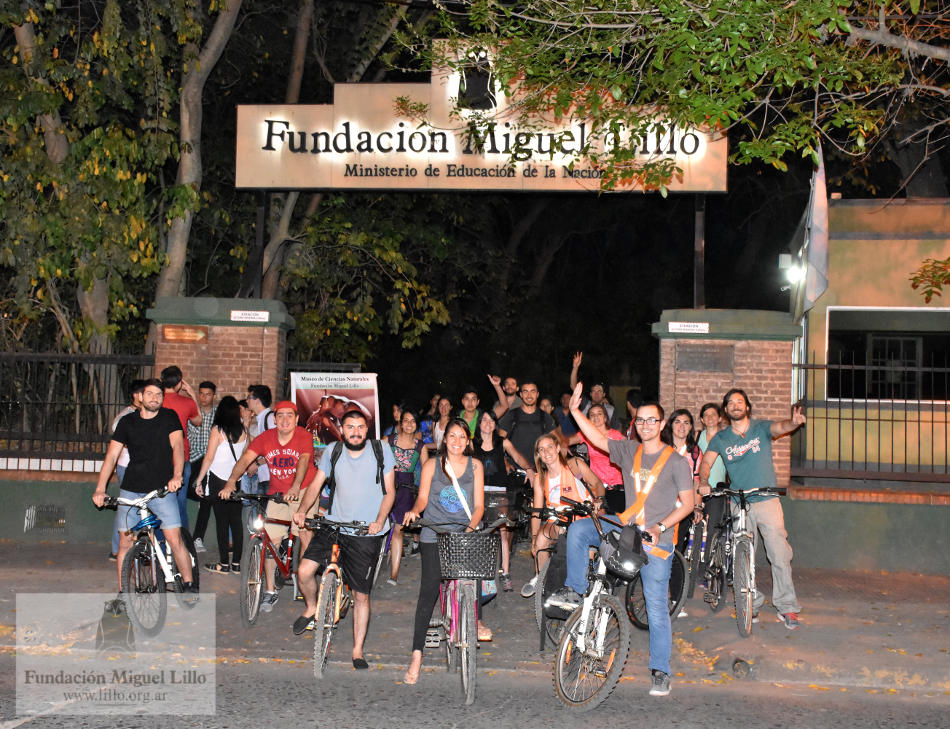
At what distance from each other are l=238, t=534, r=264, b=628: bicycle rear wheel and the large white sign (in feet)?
20.4

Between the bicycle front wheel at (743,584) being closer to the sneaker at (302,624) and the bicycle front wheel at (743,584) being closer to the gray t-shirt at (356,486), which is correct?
the gray t-shirt at (356,486)

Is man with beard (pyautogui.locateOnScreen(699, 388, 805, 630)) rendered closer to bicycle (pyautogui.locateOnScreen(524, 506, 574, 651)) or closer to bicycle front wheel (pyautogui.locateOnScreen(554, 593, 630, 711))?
bicycle (pyautogui.locateOnScreen(524, 506, 574, 651))

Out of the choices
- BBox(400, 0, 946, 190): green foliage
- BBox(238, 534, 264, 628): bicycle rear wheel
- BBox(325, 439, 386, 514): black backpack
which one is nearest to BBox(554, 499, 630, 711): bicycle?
BBox(325, 439, 386, 514): black backpack

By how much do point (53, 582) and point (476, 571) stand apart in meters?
5.45

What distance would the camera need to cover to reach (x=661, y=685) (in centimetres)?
698

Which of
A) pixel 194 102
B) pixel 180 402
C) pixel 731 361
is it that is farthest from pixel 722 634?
pixel 194 102

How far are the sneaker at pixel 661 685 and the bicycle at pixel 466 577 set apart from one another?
1199 millimetres

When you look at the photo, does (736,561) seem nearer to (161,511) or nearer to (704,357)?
(704,357)

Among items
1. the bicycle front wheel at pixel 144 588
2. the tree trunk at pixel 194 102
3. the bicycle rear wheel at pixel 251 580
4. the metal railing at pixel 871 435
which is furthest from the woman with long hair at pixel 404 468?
the tree trunk at pixel 194 102

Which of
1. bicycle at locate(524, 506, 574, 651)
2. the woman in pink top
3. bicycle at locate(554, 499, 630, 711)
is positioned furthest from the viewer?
the woman in pink top

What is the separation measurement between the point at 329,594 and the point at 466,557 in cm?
108

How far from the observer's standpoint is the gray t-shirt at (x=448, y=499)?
291 inches

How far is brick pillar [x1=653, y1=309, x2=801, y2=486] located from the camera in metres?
12.4

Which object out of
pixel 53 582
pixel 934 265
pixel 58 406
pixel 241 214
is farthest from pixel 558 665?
pixel 241 214
